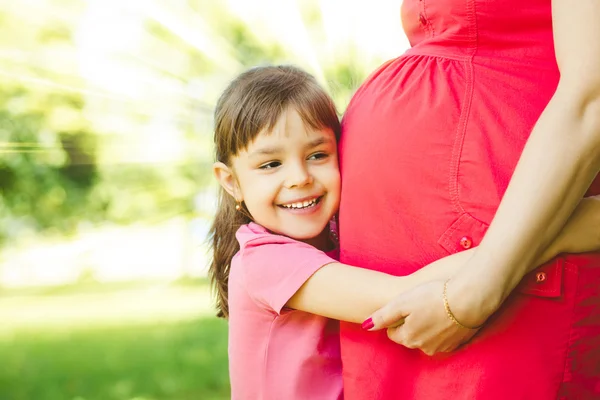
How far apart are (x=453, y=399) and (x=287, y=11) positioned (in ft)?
24.8

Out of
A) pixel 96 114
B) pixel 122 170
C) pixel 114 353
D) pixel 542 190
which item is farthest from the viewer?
pixel 122 170

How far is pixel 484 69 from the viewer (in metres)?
1.30

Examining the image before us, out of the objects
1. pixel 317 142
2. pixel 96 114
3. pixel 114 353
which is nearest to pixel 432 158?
pixel 317 142

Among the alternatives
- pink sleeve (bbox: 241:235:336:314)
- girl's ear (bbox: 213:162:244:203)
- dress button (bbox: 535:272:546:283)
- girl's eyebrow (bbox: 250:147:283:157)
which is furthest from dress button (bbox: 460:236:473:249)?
girl's ear (bbox: 213:162:244:203)

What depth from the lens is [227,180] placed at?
1784mm

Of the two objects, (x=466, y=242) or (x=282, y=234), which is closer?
(x=466, y=242)

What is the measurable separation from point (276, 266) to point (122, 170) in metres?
9.69

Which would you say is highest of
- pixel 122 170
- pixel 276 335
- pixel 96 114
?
pixel 276 335

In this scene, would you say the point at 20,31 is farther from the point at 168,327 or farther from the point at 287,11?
the point at 168,327

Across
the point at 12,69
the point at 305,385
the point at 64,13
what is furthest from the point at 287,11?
the point at 305,385

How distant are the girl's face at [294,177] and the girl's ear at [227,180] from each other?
0.11m

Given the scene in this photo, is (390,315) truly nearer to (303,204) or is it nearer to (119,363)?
(303,204)

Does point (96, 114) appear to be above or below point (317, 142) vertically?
below

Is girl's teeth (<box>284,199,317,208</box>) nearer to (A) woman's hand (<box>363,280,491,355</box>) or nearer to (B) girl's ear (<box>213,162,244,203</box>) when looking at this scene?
(B) girl's ear (<box>213,162,244,203</box>)
